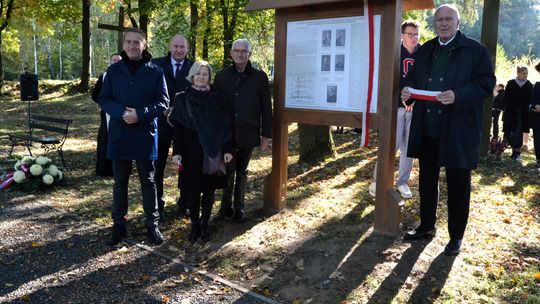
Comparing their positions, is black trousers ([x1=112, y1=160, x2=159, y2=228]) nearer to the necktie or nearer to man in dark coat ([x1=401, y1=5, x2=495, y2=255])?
the necktie

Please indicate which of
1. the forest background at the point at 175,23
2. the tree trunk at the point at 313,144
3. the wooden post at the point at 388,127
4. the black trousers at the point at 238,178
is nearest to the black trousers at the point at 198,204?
the black trousers at the point at 238,178

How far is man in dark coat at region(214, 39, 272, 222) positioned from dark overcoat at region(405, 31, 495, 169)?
6.01ft

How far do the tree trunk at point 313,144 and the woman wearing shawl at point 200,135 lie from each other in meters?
3.95

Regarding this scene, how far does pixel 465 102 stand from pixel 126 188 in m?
3.27

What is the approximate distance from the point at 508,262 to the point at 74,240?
13.7 ft

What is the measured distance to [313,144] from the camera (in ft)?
28.1

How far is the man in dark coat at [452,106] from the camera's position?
13.3ft

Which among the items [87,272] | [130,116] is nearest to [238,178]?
[130,116]

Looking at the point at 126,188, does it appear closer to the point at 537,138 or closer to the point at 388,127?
the point at 388,127

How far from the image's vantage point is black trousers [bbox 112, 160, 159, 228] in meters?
4.66

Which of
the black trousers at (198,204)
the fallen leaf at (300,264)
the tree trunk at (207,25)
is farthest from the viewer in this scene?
the tree trunk at (207,25)

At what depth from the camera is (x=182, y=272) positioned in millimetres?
4094

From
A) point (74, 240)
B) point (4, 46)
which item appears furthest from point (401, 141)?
point (4, 46)

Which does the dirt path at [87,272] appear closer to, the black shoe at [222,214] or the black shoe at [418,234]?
the black shoe at [222,214]
